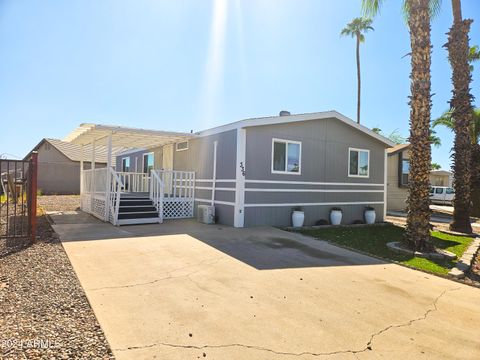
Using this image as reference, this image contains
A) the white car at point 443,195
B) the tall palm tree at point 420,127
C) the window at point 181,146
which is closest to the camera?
the tall palm tree at point 420,127

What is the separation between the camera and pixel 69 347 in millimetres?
2596

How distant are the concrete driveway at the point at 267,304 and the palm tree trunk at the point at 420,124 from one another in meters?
1.96

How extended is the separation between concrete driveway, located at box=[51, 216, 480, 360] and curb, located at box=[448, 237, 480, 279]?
526 millimetres

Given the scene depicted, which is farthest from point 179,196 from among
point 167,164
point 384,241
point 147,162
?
point 384,241

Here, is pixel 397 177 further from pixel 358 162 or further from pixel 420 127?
pixel 420 127

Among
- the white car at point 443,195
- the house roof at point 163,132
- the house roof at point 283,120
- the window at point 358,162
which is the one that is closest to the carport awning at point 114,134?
the house roof at point 163,132

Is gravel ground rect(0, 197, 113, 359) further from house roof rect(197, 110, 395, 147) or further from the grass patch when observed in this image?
house roof rect(197, 110, 395, 147)

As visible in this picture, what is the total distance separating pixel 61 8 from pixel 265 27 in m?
6.00

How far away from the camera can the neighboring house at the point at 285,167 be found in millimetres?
9617

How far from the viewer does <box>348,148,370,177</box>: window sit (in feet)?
40.1

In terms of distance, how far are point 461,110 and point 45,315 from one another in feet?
40.5

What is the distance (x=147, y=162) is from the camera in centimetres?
1622

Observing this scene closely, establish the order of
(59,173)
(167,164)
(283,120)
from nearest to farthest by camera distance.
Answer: (283,120), (167,164), (59,173)

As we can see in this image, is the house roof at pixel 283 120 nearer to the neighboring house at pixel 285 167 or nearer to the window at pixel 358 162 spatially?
the neighboring house at pixel 285 167
